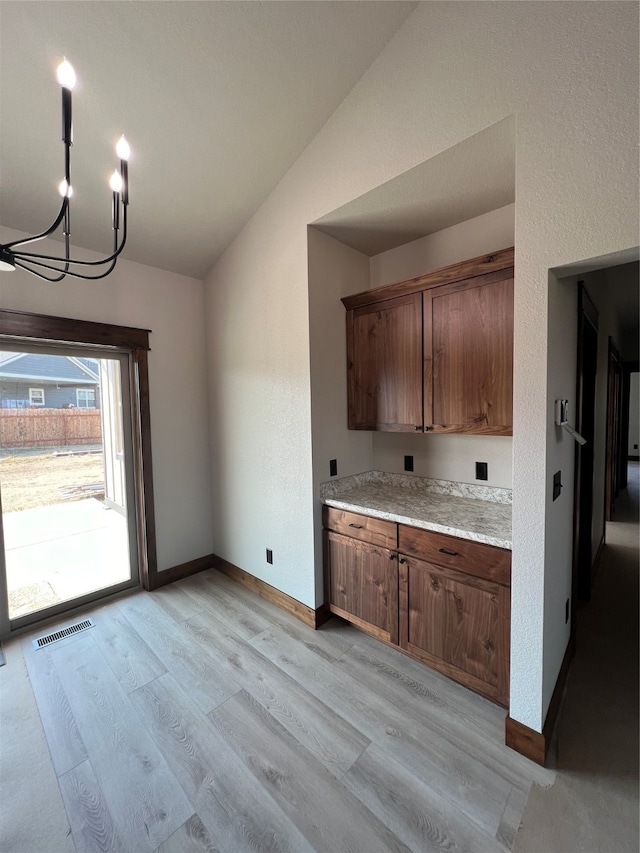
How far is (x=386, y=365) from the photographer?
2.48 meters

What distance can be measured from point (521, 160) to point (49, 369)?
3153mm

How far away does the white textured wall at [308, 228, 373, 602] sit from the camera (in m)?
2.46

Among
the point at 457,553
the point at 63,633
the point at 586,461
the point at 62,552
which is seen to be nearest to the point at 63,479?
the point at 62,552

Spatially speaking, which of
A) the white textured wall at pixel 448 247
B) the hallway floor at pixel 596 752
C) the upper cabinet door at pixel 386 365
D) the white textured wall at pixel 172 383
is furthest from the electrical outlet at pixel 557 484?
the white textured wall at pixel 172 383

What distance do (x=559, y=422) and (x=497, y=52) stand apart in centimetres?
163

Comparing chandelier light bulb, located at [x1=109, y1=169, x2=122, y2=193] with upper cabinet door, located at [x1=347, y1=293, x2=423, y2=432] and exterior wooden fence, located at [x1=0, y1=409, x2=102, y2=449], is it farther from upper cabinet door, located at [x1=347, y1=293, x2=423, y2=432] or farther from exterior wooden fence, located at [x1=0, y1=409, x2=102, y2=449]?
exterior wooden fence, located at [x1=0, y1=409, x2=102, y2=449]

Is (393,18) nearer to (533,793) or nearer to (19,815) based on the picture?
(533,793)

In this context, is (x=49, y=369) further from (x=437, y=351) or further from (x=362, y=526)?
(x=437, y=351)

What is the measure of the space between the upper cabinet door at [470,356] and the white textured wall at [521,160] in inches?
17.1

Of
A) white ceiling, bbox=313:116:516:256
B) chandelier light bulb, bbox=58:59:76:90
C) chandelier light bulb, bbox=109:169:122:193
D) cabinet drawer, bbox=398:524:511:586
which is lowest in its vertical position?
cabinet drawer, bbox=398:524:511:586

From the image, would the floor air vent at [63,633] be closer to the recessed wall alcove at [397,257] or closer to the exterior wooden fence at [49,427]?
the exterior wooden fence at [49,427]

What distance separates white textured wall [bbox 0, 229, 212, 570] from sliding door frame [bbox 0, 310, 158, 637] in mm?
60

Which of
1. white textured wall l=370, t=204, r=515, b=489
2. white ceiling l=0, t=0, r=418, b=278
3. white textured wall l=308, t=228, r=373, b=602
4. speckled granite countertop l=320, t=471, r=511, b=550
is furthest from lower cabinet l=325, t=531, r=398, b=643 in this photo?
white ceiling l=0, t=0, r=418, b=278

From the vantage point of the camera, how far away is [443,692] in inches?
77.5
